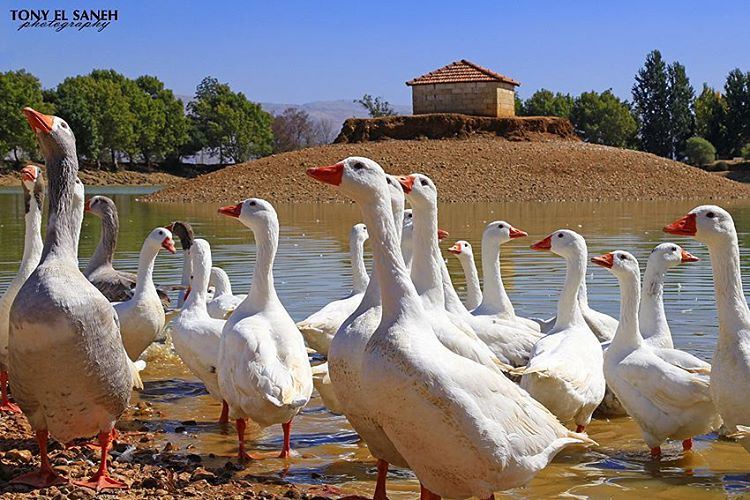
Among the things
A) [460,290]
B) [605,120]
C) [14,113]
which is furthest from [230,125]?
[460,290]

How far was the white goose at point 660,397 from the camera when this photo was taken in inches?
286

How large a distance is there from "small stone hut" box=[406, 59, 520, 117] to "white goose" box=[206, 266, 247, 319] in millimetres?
56923

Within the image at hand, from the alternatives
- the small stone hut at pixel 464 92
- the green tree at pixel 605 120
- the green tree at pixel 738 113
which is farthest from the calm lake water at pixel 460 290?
the green tree at pixel 605 120

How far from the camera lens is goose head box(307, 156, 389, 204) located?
18.8 feet

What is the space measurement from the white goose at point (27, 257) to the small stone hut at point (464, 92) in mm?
59067

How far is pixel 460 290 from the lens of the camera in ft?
49.8

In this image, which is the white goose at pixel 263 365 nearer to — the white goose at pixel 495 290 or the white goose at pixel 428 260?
the white goose at pixel 428 260

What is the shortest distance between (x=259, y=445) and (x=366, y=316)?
80.4 inches

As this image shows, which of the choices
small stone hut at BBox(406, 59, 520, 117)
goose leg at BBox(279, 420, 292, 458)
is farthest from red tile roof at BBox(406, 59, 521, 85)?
goose leg at BBox(279, 420, 292, 458)

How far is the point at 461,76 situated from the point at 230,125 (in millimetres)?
52864

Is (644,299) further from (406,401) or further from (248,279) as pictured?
(248,279)

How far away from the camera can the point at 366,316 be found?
6.30 meters

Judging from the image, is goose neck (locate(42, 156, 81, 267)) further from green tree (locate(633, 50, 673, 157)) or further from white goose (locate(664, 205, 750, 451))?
green tree (locate(633, 50, 673, 157))

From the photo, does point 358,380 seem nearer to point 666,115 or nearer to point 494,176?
point 494,176
